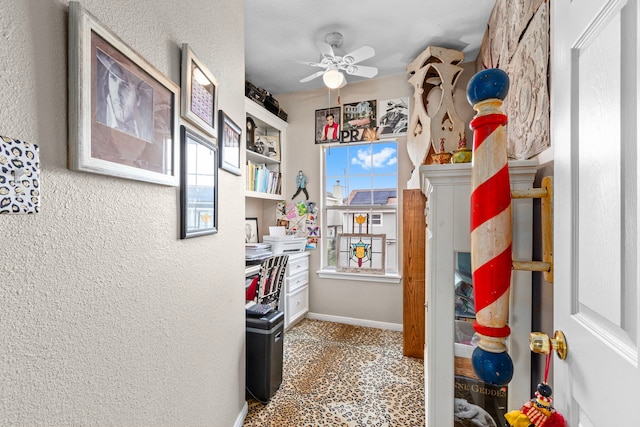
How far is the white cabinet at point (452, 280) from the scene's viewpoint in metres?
1.04

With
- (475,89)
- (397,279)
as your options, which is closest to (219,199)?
(475,89)

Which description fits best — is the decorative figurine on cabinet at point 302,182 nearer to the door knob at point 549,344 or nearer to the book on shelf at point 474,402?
the book on shelf at point 474,402

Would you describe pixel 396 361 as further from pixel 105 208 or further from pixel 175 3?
pixel 175 3

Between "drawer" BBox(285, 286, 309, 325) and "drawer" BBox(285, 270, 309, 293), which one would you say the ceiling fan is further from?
"drawer" BBox(285, 286, 309, 325)

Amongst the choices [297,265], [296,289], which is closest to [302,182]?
[297,265]

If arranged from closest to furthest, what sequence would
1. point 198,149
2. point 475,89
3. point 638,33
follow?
point 638,33
point 475,89
point 198,149

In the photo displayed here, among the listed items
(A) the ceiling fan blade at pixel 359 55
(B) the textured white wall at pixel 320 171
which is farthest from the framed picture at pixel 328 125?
(A) the ceiling fan blade at pixel 359 55

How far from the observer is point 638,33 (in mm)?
408

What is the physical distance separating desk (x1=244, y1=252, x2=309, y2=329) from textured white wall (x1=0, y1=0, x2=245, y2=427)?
154cm

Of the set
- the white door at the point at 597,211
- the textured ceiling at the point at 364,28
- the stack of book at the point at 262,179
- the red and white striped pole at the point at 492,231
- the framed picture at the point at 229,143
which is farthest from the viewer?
the stack of book at the point at 262,179

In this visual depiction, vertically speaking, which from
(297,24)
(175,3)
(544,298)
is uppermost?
(297,24)

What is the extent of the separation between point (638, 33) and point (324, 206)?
2.94 m

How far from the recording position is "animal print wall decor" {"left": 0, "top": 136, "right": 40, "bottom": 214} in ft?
1.58

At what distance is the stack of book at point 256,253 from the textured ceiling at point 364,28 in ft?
5.85
